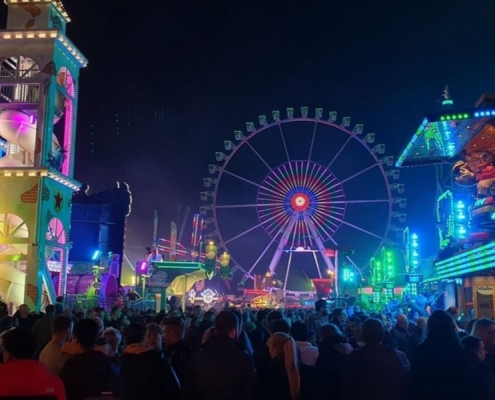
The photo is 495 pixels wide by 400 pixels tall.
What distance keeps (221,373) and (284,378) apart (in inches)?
21.0

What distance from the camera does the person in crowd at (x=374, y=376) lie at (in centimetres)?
425

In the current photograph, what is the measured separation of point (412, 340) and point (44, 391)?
596cm

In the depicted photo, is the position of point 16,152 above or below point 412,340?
above

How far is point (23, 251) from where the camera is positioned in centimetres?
2130

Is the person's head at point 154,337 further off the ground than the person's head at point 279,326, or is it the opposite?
the person's head at point 279,326

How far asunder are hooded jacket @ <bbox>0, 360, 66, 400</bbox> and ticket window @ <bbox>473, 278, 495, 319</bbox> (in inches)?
748

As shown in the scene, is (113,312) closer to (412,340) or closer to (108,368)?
(412,340)

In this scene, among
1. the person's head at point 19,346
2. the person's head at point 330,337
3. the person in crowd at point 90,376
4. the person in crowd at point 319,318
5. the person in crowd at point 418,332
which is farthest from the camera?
the person in crowd at point 319,318

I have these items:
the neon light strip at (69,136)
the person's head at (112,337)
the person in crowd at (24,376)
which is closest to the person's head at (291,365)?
the person in crowd at (24,376)

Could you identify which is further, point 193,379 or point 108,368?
point 193,379

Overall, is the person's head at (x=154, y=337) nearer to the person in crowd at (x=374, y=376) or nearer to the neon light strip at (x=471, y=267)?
the person in crowd at (x=374, y=376)

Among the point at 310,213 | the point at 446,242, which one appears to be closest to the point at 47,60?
the point at 446,242

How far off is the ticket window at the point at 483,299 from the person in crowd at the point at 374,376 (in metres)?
16.8

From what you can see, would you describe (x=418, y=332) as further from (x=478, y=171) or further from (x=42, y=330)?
(x=478, y=171)
